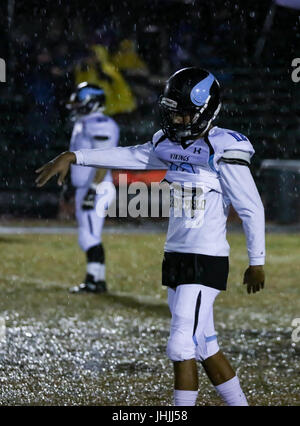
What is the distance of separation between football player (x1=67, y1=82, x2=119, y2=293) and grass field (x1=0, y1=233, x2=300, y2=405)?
1.01ft

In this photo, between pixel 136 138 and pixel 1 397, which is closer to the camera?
pixel 1 397

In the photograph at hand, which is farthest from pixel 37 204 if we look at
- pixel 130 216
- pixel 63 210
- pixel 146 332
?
pixel 146 332

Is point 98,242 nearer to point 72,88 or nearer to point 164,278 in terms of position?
point 164,278

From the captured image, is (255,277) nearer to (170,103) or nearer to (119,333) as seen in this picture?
(170,103)

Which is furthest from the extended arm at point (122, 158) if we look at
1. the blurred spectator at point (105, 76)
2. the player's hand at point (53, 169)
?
the blurred spectator at point (105, 76)

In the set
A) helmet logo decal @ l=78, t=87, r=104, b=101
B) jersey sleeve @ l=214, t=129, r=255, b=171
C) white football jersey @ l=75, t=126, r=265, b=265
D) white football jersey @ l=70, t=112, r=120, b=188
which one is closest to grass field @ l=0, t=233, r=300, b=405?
white football jersey @ l=70, t=112, r=120, b=188

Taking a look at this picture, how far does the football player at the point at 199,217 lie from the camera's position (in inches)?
185

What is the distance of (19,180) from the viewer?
64.7ft

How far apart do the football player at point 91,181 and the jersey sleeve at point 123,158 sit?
488cm

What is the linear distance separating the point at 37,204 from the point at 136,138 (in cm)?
274

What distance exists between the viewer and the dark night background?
787 inches

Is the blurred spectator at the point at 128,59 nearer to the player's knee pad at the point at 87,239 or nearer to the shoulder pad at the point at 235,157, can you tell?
the player's knee pad at the point at 87,239

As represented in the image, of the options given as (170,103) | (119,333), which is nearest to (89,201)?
(119,333)
